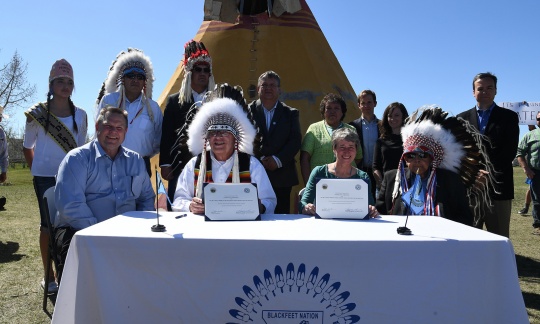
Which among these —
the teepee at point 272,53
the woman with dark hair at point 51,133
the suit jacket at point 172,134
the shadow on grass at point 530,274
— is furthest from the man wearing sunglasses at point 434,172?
the teepee at point 272,53

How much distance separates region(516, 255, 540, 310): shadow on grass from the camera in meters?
3.77

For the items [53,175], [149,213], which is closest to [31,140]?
[53,175]

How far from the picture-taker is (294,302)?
198cm

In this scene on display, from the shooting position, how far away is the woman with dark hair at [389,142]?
434cm

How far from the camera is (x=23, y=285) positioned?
4.11 m

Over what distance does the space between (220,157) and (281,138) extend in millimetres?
1238

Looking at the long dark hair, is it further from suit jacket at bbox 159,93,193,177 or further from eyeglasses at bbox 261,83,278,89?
suit jacket at bbox 159,93,193,177

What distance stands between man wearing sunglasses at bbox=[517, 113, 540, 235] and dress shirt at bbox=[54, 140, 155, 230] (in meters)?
5.88

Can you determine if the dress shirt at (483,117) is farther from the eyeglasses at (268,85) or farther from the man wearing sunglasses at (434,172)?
the eyeglasses at (268,85)

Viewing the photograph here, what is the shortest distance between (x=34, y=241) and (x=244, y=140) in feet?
13.2

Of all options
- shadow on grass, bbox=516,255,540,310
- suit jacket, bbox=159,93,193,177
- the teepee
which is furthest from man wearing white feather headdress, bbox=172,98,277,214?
the teepee

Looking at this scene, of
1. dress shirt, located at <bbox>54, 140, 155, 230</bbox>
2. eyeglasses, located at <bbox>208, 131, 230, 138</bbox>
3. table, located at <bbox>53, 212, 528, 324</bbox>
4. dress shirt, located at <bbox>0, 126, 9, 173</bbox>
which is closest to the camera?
table, located at <bbox>53, 212, 528, 324</bbox>

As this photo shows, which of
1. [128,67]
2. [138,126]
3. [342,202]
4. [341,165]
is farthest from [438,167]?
[128,67]

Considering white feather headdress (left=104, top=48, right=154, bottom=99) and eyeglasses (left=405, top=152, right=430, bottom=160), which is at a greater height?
white feather headdress (left=104, top=48, right=154, bottom=99)
